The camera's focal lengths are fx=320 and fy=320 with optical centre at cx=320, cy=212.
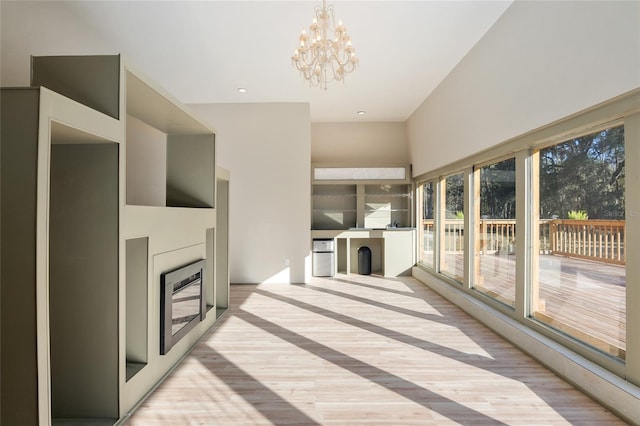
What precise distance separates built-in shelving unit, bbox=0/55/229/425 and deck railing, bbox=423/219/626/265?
3.20 meters

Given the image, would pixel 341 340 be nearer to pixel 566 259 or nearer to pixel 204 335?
pixel 204 335

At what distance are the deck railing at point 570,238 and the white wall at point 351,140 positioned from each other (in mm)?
3305

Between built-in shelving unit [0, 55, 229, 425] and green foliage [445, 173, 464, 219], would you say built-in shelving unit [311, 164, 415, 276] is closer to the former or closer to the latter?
green foliage [445, 173, 464, 219]

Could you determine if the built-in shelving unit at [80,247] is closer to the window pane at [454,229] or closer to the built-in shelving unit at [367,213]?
the window pane at [454,229]

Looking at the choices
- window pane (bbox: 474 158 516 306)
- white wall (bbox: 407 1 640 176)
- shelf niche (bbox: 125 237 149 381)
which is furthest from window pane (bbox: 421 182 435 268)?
shelf niche (bbox: 125 237 149 381)

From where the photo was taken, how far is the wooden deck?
2.18m

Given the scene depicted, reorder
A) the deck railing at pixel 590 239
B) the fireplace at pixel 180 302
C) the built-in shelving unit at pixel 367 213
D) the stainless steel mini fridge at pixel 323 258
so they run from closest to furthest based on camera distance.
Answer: the deck railing at pixel 590 239 → the fireplace at pixel 180 302 → the stainless steel mini fridge at pixel 323 258 → the built-in shelving unit at pixel 367 213

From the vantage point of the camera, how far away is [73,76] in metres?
1.88

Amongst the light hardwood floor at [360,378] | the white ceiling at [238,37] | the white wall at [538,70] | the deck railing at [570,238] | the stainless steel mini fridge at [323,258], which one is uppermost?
the white ceiling at [238,37]

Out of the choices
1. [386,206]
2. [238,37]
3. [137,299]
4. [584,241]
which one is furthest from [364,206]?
[137,299]

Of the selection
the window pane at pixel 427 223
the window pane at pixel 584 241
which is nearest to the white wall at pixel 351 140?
the window pane at pixel 427 223

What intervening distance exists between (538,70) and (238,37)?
2933 millimetres

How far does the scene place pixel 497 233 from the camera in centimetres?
367

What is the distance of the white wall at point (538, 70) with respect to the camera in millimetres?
1973
